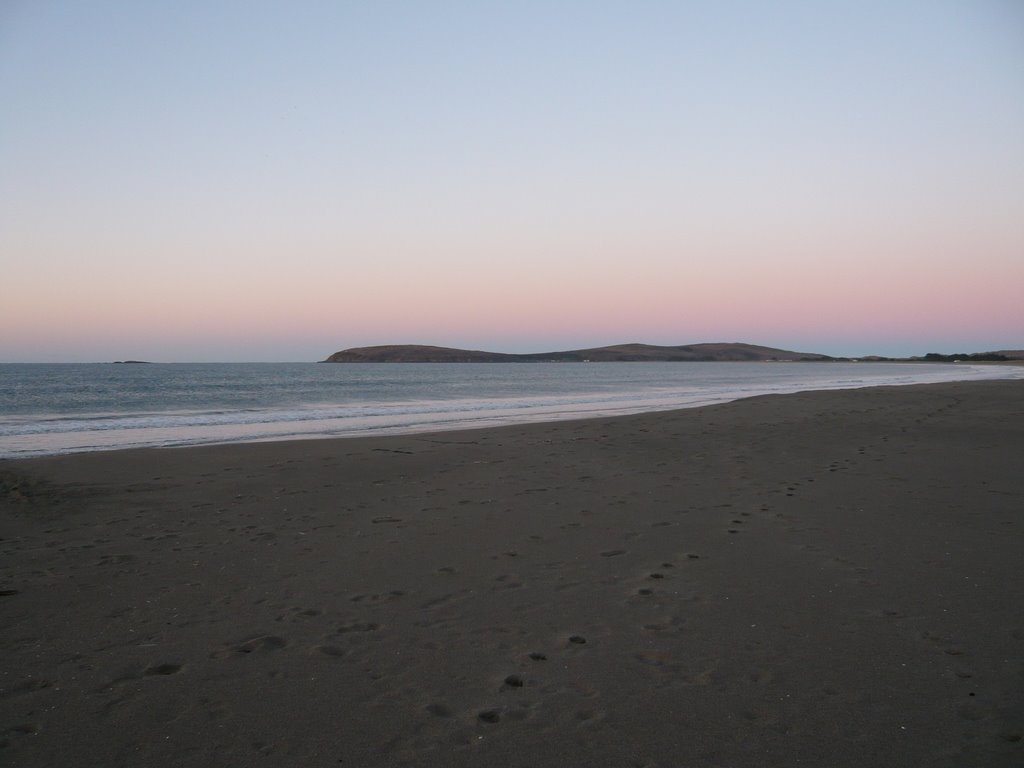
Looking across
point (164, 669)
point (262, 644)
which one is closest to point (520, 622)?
point (262, 644)

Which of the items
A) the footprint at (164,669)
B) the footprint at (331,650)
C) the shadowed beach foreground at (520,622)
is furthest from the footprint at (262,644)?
the footprint at (164,669)

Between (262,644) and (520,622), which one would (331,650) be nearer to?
(262,644)

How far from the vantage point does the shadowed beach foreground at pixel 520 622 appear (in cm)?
336

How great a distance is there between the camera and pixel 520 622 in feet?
15.8

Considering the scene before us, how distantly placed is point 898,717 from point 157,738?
3.86 metres

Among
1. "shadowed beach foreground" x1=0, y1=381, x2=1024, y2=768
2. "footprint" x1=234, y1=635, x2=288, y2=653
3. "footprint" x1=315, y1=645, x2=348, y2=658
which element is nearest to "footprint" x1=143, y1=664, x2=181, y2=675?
"shadowed beach foreground" x1=0, y1=381, x2=1024, y2=768

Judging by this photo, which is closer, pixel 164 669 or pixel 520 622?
pixel 164 669

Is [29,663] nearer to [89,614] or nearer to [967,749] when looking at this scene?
[89,614]

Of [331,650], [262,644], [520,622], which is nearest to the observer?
[331,650]

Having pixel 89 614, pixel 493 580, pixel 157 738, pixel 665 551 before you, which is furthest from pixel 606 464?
pixel 157 738

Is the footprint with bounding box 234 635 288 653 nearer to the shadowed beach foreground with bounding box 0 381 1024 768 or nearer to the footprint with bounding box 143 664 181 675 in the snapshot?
the shadowed beach foreground with bounding box 0 381 1024 768

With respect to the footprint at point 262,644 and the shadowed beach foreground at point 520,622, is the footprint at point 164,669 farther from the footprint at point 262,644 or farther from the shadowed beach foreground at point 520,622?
the footprint at point 262,644

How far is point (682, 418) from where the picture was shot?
808 inches

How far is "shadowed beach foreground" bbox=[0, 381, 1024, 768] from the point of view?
3.36 m
